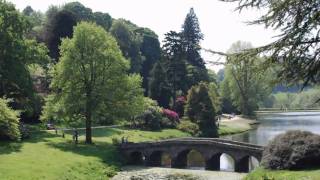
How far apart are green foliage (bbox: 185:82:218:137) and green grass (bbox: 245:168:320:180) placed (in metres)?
45.4

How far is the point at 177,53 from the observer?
370ft

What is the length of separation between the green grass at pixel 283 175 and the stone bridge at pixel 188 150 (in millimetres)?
11652

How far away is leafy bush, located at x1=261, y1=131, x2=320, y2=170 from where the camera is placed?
36594 mm

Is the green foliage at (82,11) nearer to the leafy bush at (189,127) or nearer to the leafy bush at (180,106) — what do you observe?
the leafy bush at (180,106)

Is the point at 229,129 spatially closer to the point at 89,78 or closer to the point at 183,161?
the point at 183,161

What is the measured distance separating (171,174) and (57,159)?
11567mm

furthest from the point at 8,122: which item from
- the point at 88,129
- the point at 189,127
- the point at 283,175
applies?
the point at 189,127

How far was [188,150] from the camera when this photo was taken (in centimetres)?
5734

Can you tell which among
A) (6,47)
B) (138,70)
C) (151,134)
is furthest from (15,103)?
(138,70)

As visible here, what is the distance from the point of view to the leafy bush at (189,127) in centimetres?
8331

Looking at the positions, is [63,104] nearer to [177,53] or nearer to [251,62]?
[251,62]

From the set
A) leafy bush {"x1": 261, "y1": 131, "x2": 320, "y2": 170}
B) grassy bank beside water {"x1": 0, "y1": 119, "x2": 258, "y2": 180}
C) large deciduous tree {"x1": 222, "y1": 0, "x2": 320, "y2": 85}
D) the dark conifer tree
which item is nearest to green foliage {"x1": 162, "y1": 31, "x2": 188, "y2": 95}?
the dark conifer tree

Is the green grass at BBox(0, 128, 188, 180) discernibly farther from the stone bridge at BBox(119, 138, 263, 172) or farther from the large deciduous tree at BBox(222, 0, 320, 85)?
the large deciduous tree at BBox(222, 0, 320, 85)

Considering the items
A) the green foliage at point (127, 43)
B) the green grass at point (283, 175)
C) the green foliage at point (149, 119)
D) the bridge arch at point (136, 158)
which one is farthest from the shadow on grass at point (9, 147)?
the green foliage at point (127, 43)
